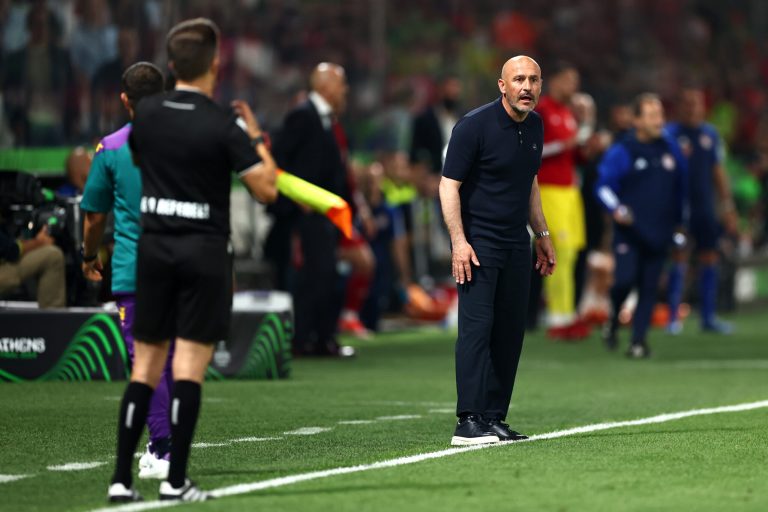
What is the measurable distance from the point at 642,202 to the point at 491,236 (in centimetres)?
726

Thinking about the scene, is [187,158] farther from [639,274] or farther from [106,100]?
[639,274]

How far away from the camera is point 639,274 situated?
53.4ft

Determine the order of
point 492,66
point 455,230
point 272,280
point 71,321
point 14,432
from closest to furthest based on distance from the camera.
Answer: point 455,230
point 14,432
point 71,321
point 272,280
point 492,66

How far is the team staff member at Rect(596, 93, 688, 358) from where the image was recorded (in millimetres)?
16078

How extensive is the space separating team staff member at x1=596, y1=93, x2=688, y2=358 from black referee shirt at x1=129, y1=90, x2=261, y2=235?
30.8ft

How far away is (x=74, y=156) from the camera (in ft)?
45.1

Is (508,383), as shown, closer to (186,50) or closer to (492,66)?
(186,50)

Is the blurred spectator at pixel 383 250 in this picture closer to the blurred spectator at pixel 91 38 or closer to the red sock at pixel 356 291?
the red sock at pixel 356 291

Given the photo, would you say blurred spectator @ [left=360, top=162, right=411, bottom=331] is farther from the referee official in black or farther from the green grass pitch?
the referee official in black

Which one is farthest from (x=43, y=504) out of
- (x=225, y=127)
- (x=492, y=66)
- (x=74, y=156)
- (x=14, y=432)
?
(x=492, y=66)

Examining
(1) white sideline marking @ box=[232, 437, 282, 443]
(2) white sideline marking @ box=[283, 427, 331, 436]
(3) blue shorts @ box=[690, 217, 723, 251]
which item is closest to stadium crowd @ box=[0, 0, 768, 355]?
(3) blue shorts @ box=[690, 217, 723, 251]

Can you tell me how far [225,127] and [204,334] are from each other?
82cm

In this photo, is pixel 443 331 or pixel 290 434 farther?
pixel 443 331

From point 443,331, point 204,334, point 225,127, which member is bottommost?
point 443,331
